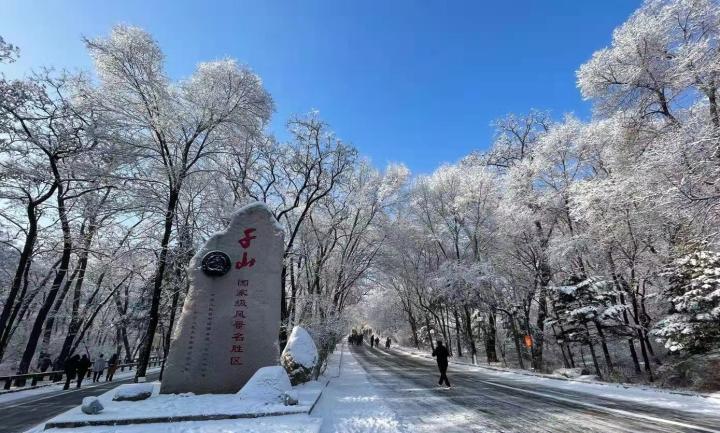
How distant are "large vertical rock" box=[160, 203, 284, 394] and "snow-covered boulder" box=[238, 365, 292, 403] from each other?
35.8 inches

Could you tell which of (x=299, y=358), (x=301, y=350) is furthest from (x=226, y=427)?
(x=301, y=350)

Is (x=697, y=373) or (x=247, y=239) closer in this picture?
(x=247, y=239)

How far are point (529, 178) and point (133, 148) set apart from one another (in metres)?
19.6

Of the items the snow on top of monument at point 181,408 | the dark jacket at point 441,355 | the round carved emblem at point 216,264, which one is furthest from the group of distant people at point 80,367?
the dark jacket at point 441,355

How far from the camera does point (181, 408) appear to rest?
6992 millimetres

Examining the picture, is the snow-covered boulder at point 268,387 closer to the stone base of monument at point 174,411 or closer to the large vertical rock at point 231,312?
the stone base of monument at point 174,411

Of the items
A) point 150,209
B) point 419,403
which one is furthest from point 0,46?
point 419,403

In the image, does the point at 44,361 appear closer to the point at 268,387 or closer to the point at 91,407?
the point at 91,407

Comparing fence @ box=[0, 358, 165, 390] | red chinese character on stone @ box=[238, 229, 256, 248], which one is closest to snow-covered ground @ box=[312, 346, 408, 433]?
red chinese character on stone @ box=[238, 229, 256, 248]

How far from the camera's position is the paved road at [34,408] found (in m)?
8.80

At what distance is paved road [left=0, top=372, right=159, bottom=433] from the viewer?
8.80 meters

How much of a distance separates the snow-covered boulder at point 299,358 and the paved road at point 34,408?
6149 mm

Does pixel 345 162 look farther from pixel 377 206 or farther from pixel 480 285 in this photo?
pixel 480 285

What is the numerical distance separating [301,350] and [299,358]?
1.22 feet
